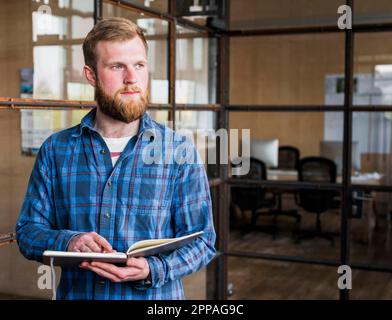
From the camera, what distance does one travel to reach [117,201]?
1906mm

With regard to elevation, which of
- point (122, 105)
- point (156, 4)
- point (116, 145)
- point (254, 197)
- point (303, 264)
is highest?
point (156, 4)

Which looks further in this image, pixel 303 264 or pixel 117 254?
pixel 303 264

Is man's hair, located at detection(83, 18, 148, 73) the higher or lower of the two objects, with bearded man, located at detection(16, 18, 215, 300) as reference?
higher

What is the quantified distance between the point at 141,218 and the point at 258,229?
99.8 inches

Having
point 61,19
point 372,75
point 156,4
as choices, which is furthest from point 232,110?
point 61,19

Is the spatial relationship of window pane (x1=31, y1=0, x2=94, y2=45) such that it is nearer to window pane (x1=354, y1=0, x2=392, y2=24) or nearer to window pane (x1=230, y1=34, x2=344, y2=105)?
window pane (x1=230, y1=34, x2=344, y2=105)

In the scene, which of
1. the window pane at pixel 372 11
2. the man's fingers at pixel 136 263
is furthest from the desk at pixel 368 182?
the man's fingers at pixel 136 263

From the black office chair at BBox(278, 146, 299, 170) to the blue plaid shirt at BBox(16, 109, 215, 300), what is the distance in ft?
7.81

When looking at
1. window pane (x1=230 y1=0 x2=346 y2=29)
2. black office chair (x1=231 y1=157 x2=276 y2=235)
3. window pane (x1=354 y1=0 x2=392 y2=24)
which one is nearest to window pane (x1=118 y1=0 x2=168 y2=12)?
window pane (x1=230 y1=0 x2=346 y2=29)

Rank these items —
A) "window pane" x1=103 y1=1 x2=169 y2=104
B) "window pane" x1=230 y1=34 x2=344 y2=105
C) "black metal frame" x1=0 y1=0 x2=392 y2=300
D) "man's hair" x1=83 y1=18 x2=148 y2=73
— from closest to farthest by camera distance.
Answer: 1. "man's hair" x1=83 y1=18 x2=148 y2=73
2. "window pane" x1=103 y1=1 x2=169 y2=104
3. "black metal frame" x1=0 y1=0 x2=392 y2=300
4. "window pane" x1=230 y1=34 x2=344 y2=105

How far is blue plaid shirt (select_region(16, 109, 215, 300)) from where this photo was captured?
1.90 meters

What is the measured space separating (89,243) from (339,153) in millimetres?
2545

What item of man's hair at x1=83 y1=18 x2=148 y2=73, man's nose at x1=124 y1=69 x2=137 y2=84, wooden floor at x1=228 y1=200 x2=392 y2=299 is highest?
man's hair at x1=83 y1=18 x2=148 y2=73

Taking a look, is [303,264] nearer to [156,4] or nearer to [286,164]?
[286,164]
